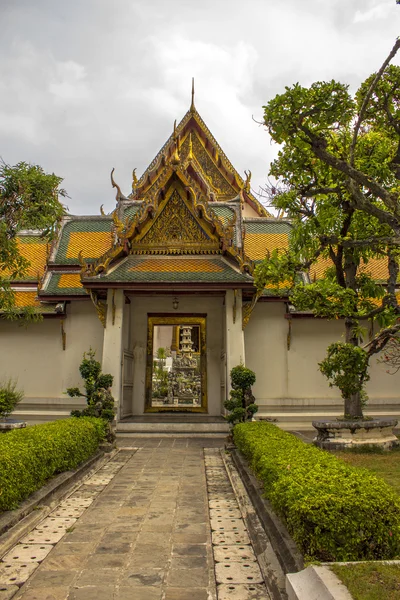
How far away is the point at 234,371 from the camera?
369 inches

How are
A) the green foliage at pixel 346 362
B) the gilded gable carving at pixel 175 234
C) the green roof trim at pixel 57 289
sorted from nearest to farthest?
the green foliage at pixel 346 362 → the gilded gable carving at pixel 175 234 → the green roof trim at pixel 57 289

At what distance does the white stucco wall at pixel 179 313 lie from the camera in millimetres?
12047

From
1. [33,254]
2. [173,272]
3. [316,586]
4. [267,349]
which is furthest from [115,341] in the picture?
[316,586]

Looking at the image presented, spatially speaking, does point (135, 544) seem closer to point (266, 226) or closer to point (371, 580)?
point (371, 580)

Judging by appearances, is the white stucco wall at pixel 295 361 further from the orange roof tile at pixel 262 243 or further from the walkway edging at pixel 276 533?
the walkway edging at pixel 276 533

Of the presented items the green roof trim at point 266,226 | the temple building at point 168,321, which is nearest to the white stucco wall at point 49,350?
the temple building at point 168,321

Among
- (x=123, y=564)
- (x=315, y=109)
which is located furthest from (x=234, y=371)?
(x=123, y=564)

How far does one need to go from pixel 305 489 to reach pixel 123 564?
136 centimetres

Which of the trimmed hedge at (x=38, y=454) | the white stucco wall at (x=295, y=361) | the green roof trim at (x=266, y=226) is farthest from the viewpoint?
the green roof trim at (x=266, y=226)

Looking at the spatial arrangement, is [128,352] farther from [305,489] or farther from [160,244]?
[305,489]

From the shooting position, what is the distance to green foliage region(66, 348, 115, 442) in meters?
8.78

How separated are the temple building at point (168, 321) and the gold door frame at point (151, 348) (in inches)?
1.0

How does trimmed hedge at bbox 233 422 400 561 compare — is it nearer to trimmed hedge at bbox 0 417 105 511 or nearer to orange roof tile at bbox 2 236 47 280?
trimmed hedge at bbox 0 417 105 511

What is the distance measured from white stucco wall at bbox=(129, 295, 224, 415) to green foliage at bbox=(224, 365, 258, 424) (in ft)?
9.04
